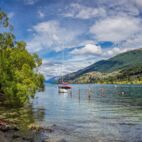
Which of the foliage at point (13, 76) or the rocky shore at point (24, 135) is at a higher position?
the foliage at point (13, 76)

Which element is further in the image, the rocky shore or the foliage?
the foliage

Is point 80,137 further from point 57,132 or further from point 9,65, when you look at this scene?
point 9,65

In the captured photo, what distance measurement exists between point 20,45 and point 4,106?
24.6 metres

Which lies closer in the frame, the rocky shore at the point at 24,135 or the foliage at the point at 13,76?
the rocky shore at the point at 24,135

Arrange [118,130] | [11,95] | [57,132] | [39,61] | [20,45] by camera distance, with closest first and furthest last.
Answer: [57,132]
[118,130]
[11,95]
[20,45]
[39,61]

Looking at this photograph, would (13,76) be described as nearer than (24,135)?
No

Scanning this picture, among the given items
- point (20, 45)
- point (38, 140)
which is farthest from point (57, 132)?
point (20, 45)

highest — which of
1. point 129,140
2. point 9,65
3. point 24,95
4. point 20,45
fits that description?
point 20,45

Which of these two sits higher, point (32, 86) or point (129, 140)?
point (32, 86)

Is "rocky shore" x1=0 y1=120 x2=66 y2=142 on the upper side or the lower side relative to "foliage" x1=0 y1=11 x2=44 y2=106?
lower

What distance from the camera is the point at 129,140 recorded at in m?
42.9

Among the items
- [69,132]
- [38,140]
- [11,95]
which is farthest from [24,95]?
[38,140]

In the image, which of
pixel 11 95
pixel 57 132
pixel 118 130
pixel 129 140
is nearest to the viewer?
pixel 129 140

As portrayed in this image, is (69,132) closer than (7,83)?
Yes
